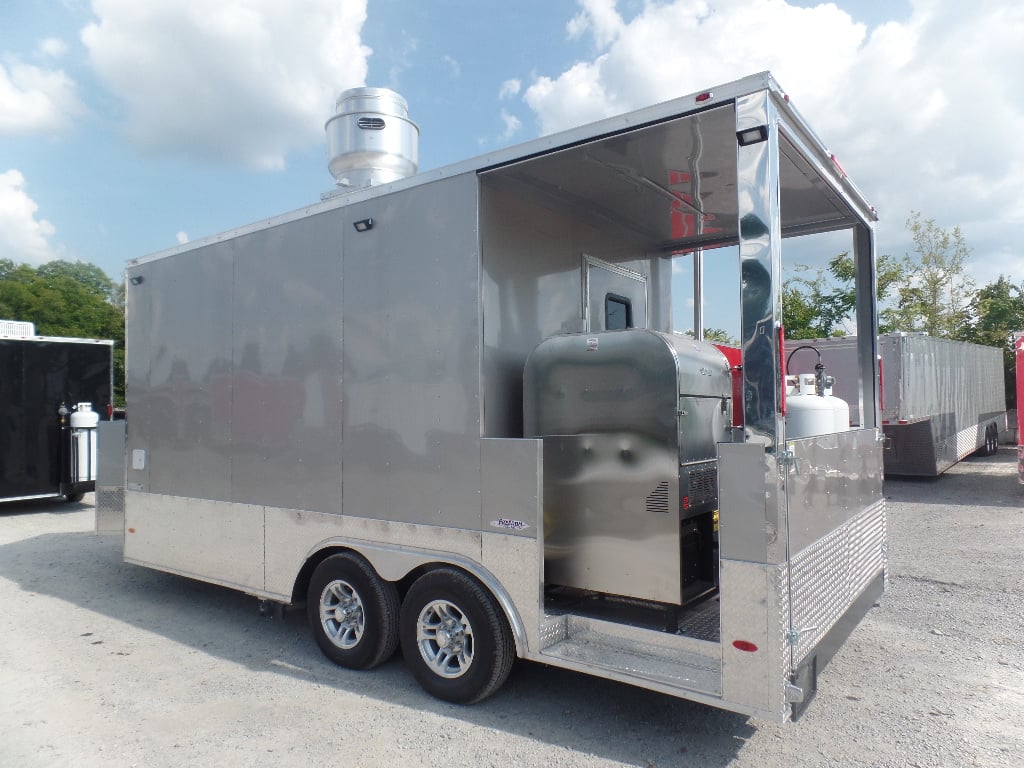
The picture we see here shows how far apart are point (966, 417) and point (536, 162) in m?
15.5

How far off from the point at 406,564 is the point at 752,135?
2.93 metres

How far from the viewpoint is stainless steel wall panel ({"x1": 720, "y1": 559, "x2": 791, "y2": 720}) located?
309 cm

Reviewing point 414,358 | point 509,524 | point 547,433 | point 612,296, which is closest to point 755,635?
point 509,524

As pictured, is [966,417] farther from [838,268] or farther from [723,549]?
[723,549]

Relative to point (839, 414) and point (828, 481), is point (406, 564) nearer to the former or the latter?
point (828, 481)

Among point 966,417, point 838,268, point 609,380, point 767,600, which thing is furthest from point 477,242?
point 838,268

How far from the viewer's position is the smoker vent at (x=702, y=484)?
3.86 metres

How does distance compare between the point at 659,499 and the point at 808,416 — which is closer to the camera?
the point at 659,499

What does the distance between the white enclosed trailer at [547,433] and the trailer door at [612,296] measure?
1.1 inches

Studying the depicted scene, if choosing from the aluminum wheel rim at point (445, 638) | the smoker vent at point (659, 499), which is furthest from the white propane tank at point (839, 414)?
the aluminum wheel rim at point (445, 638)

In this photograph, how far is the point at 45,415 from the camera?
37.1ft

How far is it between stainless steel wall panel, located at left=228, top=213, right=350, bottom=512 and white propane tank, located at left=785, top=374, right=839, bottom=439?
2.73 m

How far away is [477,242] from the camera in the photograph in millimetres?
4094

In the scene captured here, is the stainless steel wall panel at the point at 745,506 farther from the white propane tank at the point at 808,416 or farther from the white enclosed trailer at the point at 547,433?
the white propane tank at the point at 808,416
